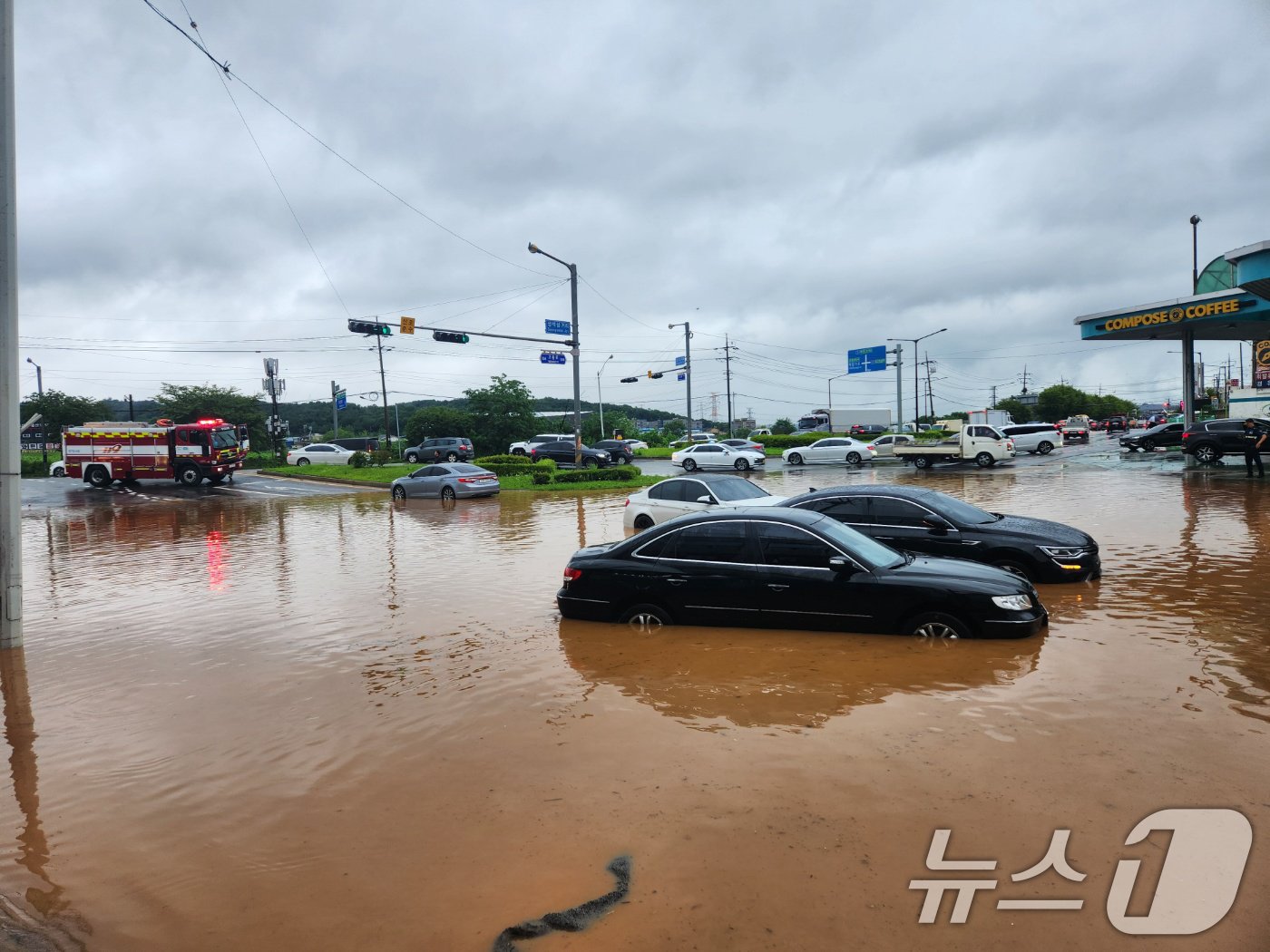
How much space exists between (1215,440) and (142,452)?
42610 millimetres

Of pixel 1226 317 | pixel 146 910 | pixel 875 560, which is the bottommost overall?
pixel 146 910

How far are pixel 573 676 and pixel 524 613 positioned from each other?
274cm

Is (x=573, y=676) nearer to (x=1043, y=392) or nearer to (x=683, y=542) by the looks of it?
A: (x=683, y=542)

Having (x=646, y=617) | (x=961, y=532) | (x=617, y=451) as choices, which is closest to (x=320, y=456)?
(x=617, y=451)

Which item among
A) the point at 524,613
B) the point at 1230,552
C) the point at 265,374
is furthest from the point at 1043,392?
the point at 524,613

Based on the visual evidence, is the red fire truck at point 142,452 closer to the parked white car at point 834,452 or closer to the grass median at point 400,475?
the grass median at point 400,475

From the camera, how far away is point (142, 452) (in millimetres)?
34500

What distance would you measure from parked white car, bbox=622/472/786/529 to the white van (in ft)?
108

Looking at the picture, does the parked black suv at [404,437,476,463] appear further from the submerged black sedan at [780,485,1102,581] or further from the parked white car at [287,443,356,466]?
the submerged black sedan at [780,485,1102,581]

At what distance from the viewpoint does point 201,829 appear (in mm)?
4566

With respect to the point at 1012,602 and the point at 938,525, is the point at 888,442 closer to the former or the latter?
the point at 938,525

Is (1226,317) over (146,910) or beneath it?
over

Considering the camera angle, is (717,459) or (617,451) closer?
(717,459)

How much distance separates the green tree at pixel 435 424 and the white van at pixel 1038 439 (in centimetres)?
3594
